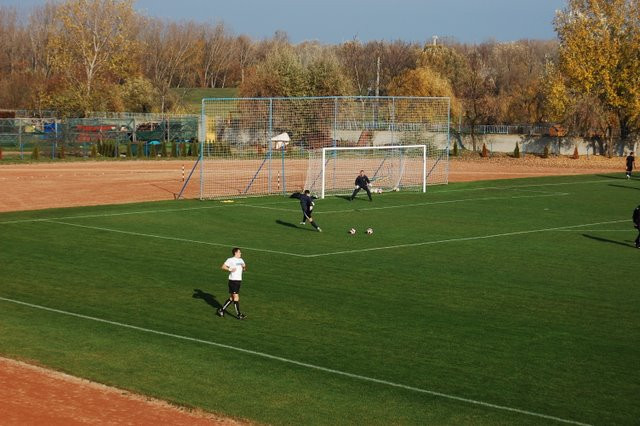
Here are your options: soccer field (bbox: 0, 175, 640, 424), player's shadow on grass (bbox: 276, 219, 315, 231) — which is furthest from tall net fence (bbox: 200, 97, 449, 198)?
soccer field (bbox: 0, 175, 640, 424)

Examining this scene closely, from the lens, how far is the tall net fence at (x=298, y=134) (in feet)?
183

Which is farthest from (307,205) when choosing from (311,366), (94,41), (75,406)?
(94,41)

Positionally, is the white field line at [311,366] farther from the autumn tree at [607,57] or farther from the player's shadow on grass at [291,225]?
A: the autumn tree at [607,57]

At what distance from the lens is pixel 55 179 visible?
5691cm

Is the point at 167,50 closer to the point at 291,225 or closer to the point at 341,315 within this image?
the point at 291,225

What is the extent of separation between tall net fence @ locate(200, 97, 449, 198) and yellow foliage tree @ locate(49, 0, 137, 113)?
40.9m

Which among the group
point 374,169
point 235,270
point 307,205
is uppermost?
point 374,169

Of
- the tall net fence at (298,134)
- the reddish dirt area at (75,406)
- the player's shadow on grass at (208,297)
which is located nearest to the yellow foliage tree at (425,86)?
the tall net fence at (298,134)

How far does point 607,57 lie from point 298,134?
35.4 meters

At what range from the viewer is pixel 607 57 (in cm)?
8050

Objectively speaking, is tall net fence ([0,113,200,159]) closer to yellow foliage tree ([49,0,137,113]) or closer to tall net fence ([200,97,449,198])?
yellow foliage tree ([49,0,137,113])

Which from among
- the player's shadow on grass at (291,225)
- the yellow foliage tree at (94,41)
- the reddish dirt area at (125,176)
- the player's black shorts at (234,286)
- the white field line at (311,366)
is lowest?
the white field line at (311,366)

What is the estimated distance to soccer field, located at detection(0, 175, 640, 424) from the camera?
1561 centimetres

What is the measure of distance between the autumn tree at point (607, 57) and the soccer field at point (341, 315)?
44.8 meters
